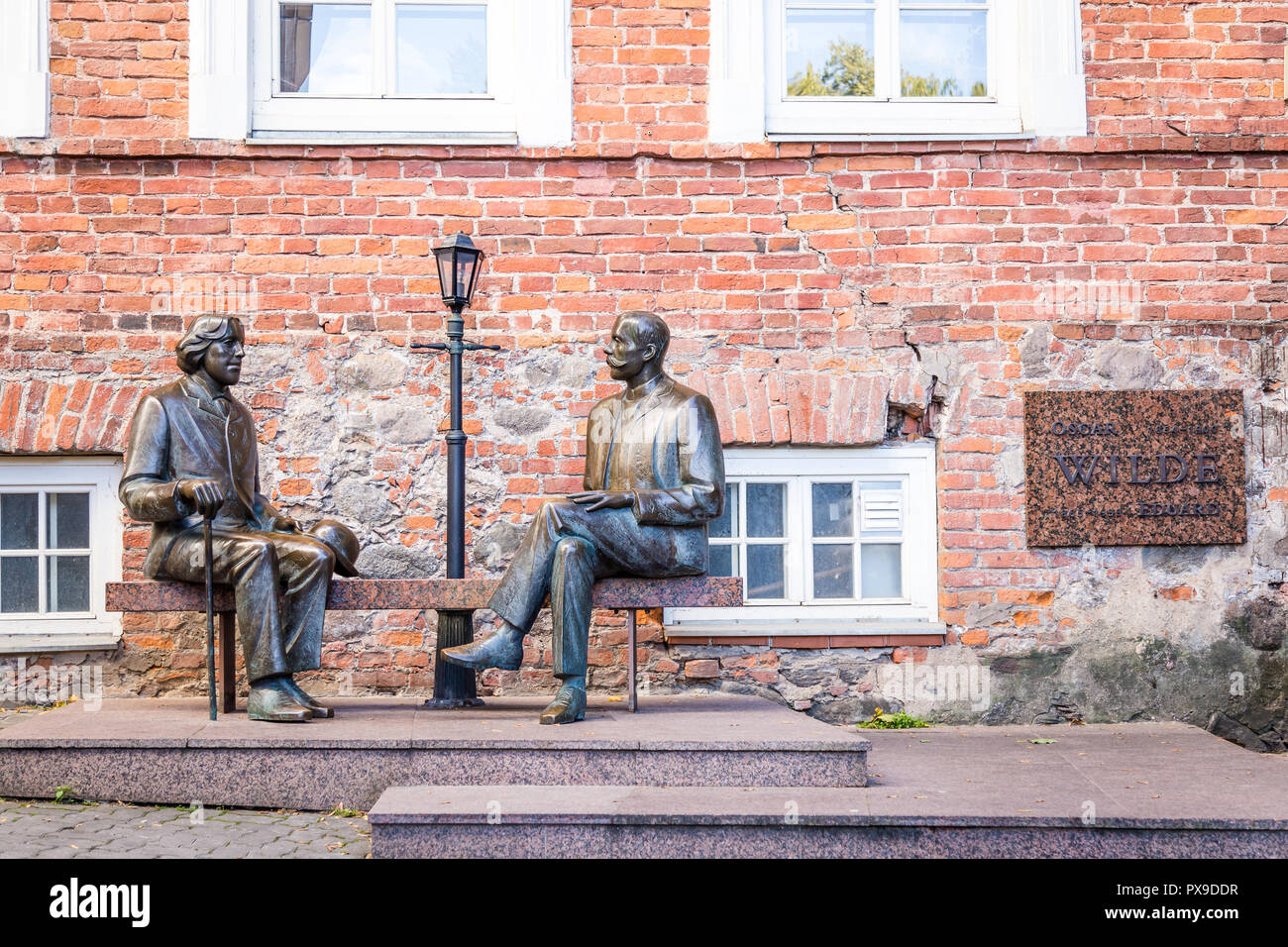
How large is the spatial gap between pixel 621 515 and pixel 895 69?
2962 millimetres

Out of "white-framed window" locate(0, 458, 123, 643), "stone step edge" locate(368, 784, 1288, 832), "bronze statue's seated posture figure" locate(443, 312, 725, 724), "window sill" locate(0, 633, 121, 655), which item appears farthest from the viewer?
"white-framed window" locate(0, 458, 123, 643)

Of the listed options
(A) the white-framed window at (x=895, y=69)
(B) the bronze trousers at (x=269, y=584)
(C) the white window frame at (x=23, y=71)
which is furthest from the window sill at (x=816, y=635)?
(C) the white window frame at (x=23, y=71)

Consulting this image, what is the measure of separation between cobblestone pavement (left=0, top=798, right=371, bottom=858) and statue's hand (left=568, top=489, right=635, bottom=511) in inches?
56.4

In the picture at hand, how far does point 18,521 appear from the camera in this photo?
6.43 meters

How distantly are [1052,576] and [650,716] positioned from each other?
2273mm

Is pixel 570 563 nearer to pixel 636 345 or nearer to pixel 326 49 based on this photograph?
pixel 636 345

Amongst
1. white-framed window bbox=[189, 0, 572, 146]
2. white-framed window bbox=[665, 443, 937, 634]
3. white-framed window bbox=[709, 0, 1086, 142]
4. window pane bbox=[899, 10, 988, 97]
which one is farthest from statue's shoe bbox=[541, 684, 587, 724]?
window pane bbox=[899, 10, 988, 97]

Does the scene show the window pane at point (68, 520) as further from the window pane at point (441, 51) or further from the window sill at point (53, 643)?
the window pane at point (441, 51)

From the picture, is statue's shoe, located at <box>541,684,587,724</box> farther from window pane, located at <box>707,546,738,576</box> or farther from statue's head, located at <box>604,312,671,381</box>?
window pane, located at <box>707,546,738,576</box>

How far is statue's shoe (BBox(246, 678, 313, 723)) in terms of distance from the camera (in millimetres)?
5168

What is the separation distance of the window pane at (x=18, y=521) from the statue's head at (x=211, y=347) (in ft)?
5.09

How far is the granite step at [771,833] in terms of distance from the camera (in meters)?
4.04
